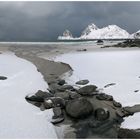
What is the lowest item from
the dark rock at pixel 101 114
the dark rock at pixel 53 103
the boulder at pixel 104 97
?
the dark rock at pixel 101 114

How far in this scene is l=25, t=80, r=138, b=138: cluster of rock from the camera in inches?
326

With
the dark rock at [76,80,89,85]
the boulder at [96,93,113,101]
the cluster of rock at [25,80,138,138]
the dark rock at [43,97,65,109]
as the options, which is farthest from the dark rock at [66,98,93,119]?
the dark rock at [76,80,89,85]

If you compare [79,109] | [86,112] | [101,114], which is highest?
[79,109]

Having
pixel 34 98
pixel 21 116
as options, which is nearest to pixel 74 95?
pixel 34 98

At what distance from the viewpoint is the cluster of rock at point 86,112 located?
829cm

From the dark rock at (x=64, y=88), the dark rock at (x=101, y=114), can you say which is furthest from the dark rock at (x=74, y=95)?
the dark rock at (x=101, y=114)

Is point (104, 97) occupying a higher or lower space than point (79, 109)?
lower

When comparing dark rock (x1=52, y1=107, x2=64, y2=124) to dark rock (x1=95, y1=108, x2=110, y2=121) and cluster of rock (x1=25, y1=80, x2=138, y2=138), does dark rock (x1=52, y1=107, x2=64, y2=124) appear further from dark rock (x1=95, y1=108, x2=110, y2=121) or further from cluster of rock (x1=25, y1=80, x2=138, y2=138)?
dark rock (x1=95, y1=108, x2=110, y2=121)

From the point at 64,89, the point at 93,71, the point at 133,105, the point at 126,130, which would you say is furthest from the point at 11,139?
the point at 93,71

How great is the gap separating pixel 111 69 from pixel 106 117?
24.2 ft

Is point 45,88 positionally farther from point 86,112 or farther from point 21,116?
point 21,116

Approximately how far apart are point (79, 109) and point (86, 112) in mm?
248

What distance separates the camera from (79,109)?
9.12 meters

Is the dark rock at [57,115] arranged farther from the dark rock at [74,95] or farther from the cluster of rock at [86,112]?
the dark rock at [74,95]
